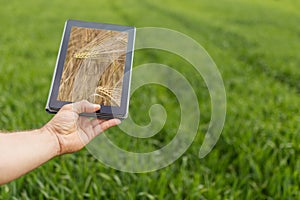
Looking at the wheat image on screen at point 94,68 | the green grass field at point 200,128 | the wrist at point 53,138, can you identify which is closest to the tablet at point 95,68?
the wheat image on screen at point 94,68

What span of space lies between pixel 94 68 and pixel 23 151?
0.59m

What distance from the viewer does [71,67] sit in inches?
86.2

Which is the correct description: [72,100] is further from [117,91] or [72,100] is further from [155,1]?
[155,1]

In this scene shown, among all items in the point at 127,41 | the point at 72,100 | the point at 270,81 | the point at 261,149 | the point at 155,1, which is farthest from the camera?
the point at 155,1

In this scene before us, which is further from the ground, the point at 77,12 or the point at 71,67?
the point at 77,12

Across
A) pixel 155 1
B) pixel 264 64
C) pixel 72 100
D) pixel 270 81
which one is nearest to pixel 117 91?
pixel 72 100

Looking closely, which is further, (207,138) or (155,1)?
(155,1)

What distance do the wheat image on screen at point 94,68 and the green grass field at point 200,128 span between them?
101 centimetres

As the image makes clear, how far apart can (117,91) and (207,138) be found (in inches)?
81.8

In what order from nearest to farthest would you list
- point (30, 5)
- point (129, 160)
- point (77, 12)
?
1. point (129, 160)
2. point (77, 12)
3. point (30, 5)

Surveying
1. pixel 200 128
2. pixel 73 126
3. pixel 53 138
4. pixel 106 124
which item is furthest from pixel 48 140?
pixel 200 128

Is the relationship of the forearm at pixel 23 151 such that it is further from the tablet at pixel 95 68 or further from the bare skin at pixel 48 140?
the tablet at pixel 95 68

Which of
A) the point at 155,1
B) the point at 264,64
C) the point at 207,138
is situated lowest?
the point at 207,138

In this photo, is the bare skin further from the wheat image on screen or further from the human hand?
the wheat image on screen
